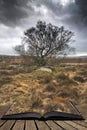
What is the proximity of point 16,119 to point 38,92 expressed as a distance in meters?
8.94

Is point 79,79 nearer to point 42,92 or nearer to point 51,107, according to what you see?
point 42,92

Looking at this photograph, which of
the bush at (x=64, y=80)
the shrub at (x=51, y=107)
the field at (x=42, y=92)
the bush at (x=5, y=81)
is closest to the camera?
the shrub at (x=51, y=107)

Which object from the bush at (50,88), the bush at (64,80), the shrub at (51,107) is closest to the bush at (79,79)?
Answer: the bush at (64,80)

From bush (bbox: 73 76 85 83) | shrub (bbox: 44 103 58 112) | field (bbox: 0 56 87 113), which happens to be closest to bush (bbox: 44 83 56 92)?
field (bbox: 0 56 87 113)

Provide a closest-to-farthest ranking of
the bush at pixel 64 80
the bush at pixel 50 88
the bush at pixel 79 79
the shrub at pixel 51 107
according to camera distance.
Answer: the shrub at pixel 51 107, the bush at pixel 50 88, the bush at pixel 64 80, the bush at pixel 79 79

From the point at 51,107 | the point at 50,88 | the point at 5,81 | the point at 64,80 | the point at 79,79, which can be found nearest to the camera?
the point at 51,107

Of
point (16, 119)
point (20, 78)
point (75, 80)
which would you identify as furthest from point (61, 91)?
point (16, 119)

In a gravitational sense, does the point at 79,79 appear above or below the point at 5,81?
below

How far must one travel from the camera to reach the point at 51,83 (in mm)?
15055

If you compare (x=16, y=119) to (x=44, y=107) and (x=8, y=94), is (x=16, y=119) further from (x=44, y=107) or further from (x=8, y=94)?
(x=8, y=94)

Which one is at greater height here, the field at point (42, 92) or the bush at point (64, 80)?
the bush at point (64, 80)

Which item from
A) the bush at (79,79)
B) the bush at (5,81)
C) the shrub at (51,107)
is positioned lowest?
the shrub at (51,107)

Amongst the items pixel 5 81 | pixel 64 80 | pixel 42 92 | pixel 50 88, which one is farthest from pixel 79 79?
pixel 5 81

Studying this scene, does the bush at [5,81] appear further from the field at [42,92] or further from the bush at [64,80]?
the bush at [64,80]
